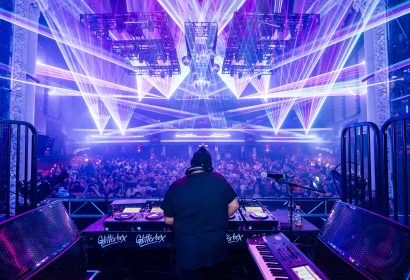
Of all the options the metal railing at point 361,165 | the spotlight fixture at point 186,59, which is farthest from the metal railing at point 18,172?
the spotlight fixture at point 186,59

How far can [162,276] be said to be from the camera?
3703 millimetres

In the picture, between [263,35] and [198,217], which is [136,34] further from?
[198,217]

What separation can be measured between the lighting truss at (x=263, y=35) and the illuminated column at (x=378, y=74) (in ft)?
6.85

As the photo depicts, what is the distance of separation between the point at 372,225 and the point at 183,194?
66.3 inches

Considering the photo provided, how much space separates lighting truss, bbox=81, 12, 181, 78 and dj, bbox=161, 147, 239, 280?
23.2 ft

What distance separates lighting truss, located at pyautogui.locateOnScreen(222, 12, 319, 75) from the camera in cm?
814

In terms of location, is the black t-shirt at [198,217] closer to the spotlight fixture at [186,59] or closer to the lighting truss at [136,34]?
the lighting truss at [136,34]

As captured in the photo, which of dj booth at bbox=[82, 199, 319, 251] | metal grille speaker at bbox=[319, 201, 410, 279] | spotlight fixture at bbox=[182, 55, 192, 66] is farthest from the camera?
spotlight fixture at bbox=[182, 55, 192, 66]

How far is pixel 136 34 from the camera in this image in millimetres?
8945

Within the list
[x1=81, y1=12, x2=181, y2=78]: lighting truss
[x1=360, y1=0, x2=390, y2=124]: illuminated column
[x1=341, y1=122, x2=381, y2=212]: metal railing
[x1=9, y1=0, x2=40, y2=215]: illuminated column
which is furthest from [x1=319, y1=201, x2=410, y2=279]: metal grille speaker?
[x1=81, y1=12, x2=181, y2=78]: lighting truss

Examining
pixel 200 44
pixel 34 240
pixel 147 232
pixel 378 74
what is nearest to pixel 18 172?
pixel 34 240

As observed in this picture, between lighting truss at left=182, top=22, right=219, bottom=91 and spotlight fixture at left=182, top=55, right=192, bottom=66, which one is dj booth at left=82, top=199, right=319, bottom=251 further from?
spotlight fixture at left=182, top=55, right=192, bottom=66

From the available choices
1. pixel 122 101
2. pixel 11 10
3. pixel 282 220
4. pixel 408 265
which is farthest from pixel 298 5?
pixel 122 101

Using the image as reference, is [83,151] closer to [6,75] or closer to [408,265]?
[6,75]
